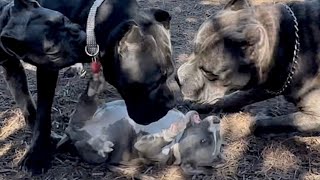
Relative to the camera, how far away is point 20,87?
358cm

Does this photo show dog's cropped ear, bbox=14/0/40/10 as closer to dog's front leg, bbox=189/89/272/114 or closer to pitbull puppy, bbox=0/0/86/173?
pitbull puppy, bbox=0/0/86/173

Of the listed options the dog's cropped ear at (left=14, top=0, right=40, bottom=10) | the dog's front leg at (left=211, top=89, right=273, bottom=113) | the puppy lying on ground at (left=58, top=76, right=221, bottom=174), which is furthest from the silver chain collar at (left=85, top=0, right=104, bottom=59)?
the dog's front leg at (left=211, top=89, right=273, bottom=113)

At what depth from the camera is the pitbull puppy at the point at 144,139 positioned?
329 centimetres

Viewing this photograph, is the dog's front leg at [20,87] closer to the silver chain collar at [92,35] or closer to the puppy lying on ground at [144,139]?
the puppy lying on ground at [144,139]

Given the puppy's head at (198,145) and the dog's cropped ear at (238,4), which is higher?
the dog's cropped ear at (238,4)

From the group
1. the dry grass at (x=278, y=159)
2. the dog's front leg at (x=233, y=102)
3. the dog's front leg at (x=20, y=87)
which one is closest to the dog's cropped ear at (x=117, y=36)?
the dog's front leg at (x=20, y=87)

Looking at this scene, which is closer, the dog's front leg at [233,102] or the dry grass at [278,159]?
the dry grass at [278,159]

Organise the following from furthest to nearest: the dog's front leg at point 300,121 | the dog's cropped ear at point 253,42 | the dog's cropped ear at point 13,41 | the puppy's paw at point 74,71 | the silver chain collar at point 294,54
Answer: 1. the puppy's paw at point 74,71
2. the dog's front leg at point 300,121
3. the silver chain collar at point 294,54
4. the dog's cropped ear at point 253,42
5. the dog's cropped ear at point 13,41

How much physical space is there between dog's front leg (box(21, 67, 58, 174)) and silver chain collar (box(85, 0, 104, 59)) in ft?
1.64

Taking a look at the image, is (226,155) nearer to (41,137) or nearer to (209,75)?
(209,75)

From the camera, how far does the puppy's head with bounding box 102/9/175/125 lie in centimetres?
297

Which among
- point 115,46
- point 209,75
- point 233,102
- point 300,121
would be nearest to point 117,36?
point 115,46

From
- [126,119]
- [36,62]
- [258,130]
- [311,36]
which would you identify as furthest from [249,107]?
[36,62]

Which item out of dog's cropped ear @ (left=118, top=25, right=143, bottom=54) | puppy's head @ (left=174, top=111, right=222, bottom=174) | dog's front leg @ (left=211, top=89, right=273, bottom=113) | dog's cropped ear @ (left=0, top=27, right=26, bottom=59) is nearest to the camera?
dog's cropped ear @ (left=0, top=27, right=26, bottom=59)
